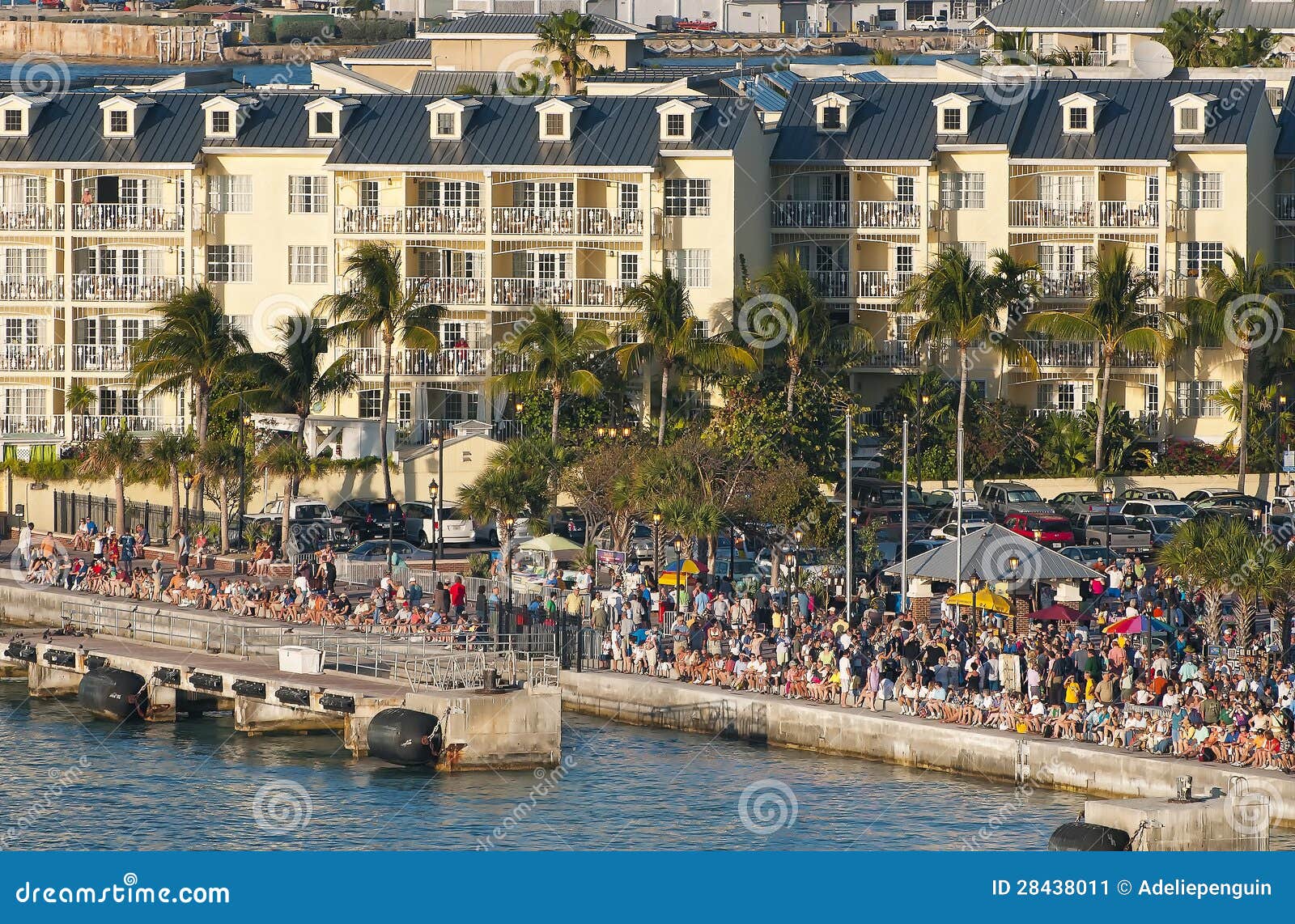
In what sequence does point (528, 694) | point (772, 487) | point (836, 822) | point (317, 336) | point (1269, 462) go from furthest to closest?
point (1269, 462) → point (317, 336) → point (772, 487) → point (528, 694) → point (836, 822)

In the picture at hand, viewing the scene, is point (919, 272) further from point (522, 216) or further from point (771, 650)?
point (771, 650)

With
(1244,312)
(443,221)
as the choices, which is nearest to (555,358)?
(443,221)

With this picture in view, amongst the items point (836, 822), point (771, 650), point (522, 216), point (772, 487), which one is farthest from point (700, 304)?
point (836, 822)

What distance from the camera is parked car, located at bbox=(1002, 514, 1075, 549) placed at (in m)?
70.7

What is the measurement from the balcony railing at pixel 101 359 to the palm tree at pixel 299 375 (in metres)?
8.86

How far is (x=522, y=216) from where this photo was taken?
84375 mm

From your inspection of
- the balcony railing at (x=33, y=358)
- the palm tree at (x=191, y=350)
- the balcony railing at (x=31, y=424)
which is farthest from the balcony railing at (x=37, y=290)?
the palm tree at (x=191, y=350)

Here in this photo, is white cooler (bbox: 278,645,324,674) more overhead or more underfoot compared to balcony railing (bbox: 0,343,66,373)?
more underfoot

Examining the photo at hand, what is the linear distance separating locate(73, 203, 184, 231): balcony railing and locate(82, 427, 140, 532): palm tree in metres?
11.8

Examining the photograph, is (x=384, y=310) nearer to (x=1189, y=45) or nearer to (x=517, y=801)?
(x=517, y=801)

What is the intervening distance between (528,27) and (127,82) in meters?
16.3

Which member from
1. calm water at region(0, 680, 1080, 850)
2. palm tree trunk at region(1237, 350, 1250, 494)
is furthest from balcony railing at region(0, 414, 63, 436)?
palm tree trunk at region(1237, 350, 1250, 494)

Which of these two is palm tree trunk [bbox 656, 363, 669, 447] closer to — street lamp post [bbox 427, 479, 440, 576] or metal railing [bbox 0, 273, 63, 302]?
street lamp post [bbox 427, 479, 440, 576]

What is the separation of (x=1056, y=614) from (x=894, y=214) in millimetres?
32090
